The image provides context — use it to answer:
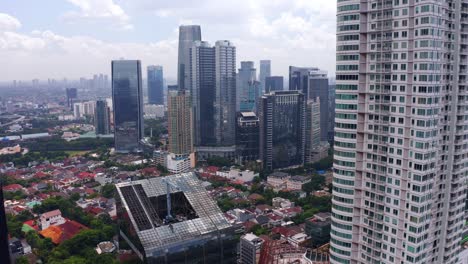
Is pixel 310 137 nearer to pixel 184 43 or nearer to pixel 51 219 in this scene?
pixel 184 43

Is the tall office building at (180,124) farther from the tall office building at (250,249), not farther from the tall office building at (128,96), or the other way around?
the tall office building at (250,249)

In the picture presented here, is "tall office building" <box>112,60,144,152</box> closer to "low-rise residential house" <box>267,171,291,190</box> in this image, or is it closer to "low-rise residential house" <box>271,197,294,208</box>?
"low-rise residential house" <box>267,171,291,190</box>

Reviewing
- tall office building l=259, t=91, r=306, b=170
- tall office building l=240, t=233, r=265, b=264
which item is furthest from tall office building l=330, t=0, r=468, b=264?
tall office building l=259, t=91, r=306, b=170

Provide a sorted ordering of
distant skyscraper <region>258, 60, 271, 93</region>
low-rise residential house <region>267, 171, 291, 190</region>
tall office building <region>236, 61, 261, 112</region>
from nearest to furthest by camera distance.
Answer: low-rise residential house <region>267, 171, 291, 190</region> → tall office building <region>236, 61, 261, 112</region> → distant skyscraper <region>258, 60, 271, 93</region>

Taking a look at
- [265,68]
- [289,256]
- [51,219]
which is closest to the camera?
[289,256]

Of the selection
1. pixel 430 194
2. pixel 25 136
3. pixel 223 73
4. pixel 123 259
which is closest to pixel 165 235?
pixel 123 259

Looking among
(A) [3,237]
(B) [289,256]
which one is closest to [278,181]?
(B) [289,256]

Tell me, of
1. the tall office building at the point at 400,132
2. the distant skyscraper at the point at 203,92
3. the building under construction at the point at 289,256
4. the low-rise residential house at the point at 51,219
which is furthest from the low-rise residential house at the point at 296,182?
the tall office building at the point at 400,132
